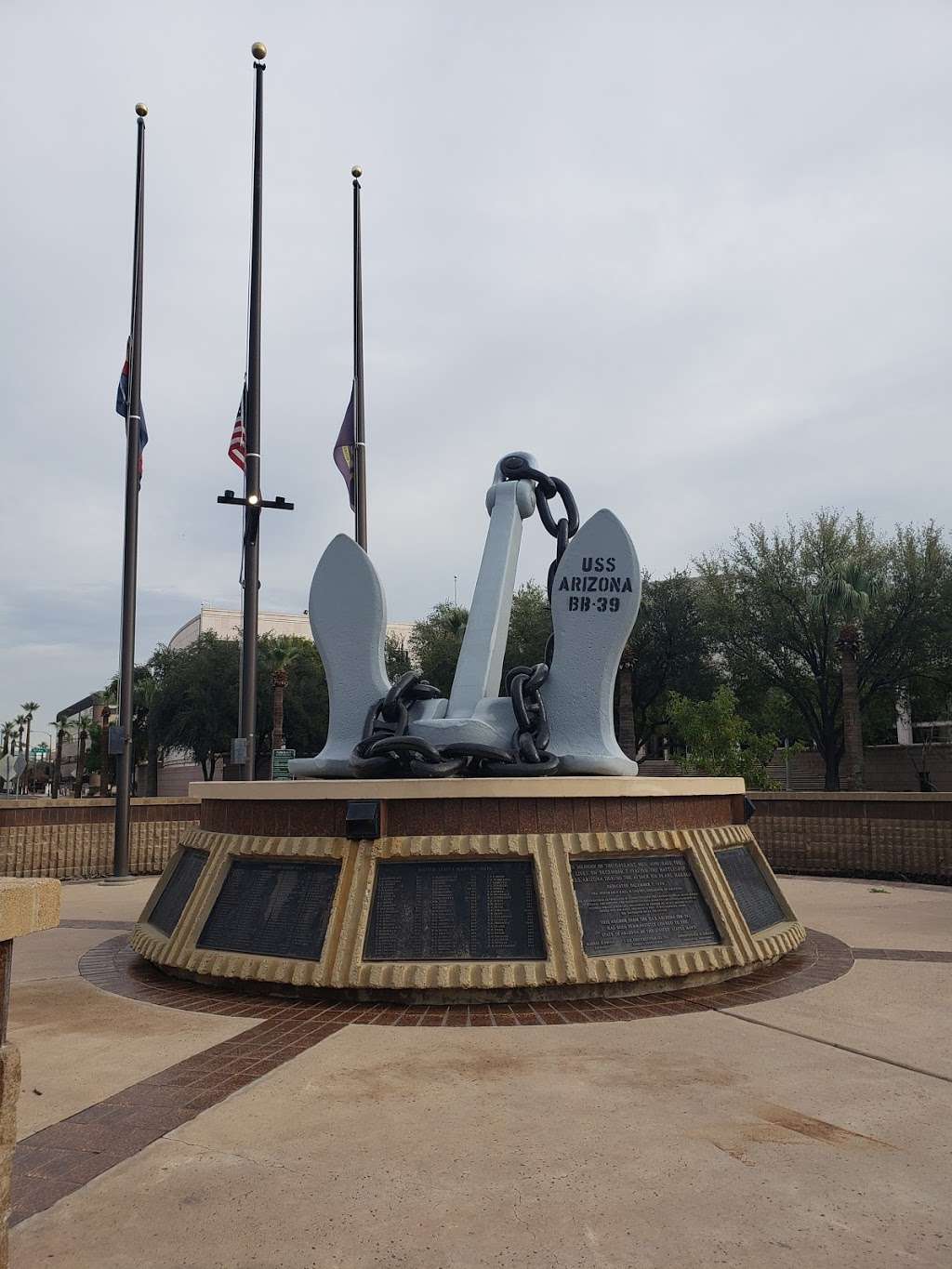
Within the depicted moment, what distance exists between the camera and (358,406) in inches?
631

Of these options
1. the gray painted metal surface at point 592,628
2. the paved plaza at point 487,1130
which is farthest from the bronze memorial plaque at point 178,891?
the gray painted metal surface at point 592,628

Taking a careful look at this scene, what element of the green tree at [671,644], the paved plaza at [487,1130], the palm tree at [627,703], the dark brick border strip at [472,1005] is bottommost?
the dark brick border strip at [472,1005]

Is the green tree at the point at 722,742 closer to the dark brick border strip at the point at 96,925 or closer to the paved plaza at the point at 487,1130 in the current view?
the dark brick border strip at the point at 96,925

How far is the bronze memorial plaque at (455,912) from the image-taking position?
21.6 ft

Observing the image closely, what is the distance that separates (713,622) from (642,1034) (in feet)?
91.6

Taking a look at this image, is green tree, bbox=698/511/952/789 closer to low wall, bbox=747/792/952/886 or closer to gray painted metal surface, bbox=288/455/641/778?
low wall, bbox=747/792/952/886

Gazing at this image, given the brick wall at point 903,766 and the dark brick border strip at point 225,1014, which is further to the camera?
the brick wall at point 903,766

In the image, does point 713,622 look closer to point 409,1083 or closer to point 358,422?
point 358,422

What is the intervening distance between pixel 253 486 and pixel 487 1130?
40.0ft

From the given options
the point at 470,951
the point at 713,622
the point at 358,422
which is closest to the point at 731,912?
the point at 470,951

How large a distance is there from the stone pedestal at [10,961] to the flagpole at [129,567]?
12759 mm

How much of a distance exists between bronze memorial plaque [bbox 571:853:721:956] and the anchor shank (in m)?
2.57

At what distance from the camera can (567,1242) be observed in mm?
3148

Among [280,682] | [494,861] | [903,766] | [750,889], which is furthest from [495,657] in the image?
[903,766]
